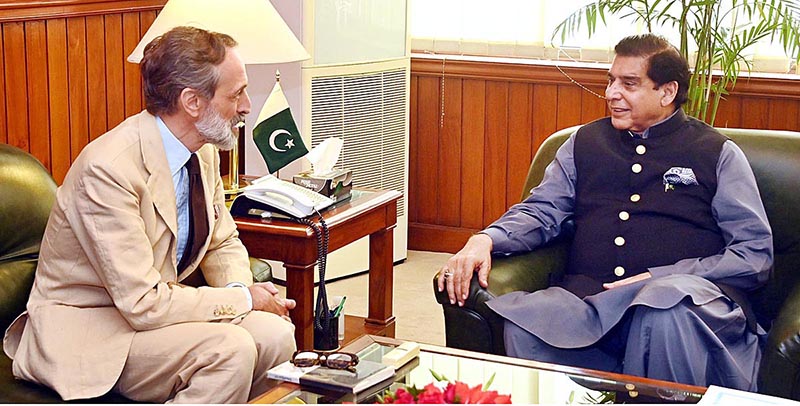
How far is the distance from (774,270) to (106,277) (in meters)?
1.74

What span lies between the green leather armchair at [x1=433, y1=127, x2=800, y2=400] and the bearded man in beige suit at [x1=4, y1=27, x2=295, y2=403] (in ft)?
1.60

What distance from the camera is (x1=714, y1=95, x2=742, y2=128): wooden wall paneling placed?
453 cm

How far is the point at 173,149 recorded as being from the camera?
8.74 feet

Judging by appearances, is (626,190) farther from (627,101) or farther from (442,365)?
(442,365)

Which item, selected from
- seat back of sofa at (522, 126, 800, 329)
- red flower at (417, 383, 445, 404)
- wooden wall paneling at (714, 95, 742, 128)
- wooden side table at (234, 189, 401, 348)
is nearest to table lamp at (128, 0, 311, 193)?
wooden side table at (234, 189, 401, 348)

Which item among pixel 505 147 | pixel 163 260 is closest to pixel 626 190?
pixel 163 260

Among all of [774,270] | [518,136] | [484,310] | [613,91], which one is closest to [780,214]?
[774,270]

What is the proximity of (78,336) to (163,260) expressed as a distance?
27 centimetres

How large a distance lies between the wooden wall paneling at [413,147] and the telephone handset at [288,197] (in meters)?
1.74

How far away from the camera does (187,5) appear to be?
3.37 m

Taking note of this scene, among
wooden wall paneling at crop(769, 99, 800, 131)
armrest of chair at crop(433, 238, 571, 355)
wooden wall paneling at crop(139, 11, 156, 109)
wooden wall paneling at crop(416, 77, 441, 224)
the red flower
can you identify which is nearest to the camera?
the red flower

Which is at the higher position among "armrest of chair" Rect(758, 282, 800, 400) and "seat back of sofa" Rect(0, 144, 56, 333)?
"seat back of sofa" Rect(0, 144, 56, 333)

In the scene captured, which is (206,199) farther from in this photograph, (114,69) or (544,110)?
(544,110)

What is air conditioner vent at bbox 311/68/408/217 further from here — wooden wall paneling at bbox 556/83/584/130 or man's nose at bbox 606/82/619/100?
man's nose at bbox 606/82/619/100
